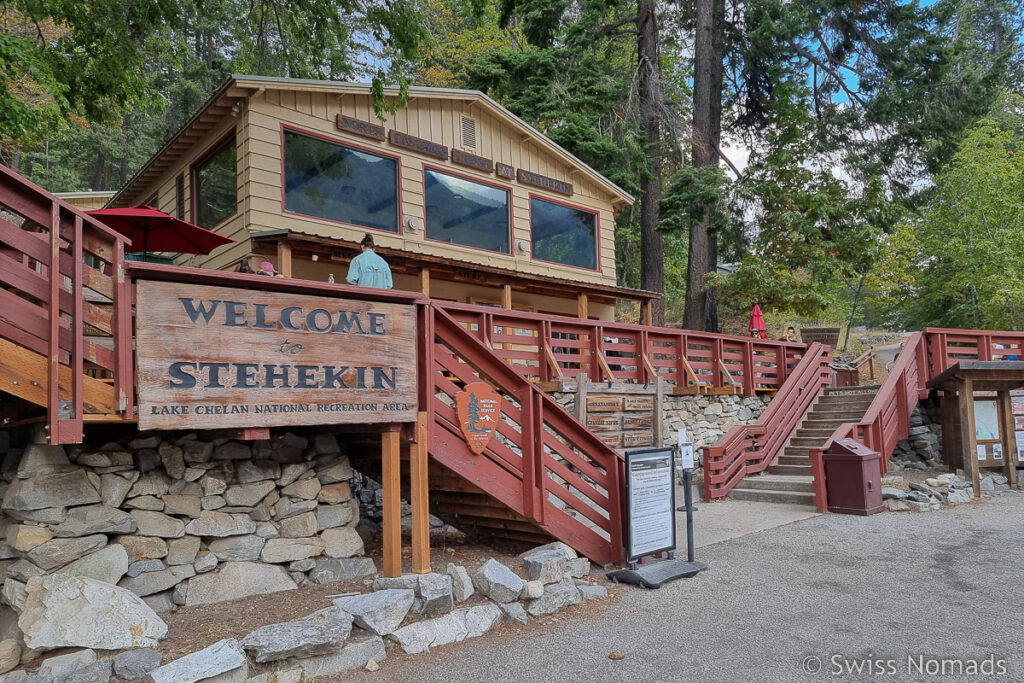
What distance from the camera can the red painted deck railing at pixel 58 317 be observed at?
4180 millimetres

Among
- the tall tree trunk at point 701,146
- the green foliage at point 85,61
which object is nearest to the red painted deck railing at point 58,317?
the green foliage at point 85,61

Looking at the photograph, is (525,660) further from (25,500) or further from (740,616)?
(25,500)

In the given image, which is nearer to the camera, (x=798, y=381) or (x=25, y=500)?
(x=25, y=500)

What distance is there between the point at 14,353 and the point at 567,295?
1208 centimetres

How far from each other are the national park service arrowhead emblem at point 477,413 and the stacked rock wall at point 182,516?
1274 mm

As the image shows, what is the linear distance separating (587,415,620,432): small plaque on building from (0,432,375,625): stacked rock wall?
4.85 meters

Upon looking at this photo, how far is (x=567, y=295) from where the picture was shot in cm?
1543

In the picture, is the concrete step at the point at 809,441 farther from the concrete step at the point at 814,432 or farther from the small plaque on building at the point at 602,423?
the small plaque on building at the point at 602,423

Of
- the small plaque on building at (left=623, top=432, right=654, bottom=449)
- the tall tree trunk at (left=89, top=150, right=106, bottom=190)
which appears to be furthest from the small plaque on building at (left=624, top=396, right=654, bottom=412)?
the tall tree trunk at (left=89, top=150, right=106, bottom=190)

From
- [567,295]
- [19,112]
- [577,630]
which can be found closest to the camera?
[577,630]

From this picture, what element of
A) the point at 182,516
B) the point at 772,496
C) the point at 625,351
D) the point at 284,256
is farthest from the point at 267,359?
the point at 772,496

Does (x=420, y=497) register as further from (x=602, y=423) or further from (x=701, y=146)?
(x=701, y=146)

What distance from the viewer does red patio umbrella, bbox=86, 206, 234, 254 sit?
28.8 ft

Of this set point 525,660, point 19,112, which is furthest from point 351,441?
point 19,112
